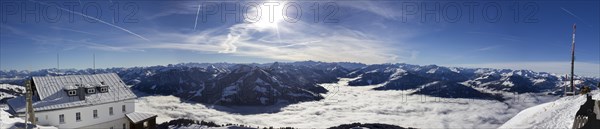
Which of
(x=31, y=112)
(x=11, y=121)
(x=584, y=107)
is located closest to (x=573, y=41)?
(x=584, y=107)

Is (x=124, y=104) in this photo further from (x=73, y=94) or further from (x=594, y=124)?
(x=594, y=124)

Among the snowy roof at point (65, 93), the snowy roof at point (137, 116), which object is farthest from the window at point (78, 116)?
the snowy roof at point (137, 116)

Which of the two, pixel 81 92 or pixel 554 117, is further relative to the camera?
pixel 81 92

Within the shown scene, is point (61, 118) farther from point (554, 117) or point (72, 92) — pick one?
point (554, 117)

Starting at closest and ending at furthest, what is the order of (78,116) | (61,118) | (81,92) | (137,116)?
(61,118), (78,116), (81,92), (137,116)

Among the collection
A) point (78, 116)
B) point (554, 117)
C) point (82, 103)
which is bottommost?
point (78, 116)

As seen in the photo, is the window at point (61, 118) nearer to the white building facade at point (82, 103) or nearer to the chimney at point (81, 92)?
the white building facade at point (82, 103)

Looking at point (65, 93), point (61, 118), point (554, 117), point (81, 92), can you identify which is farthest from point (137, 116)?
point (554, 117)

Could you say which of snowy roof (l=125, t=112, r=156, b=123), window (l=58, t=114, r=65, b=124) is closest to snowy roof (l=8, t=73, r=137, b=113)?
window (l=58, t=114, r=65, b=124)
